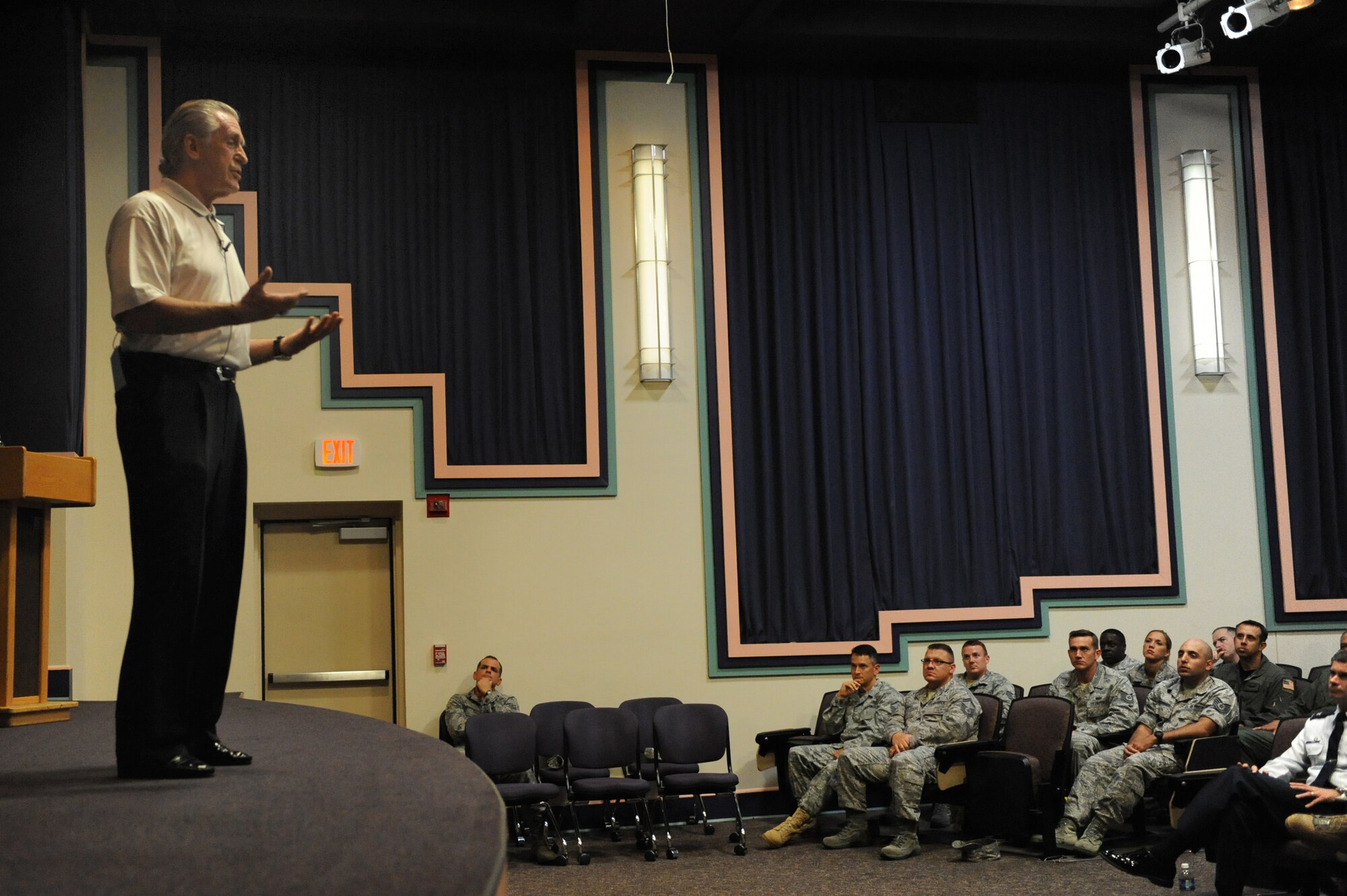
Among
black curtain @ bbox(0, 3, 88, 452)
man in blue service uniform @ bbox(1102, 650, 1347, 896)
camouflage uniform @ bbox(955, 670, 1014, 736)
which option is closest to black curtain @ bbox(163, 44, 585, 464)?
black curtain @ bbox(0, 3, 88, 452)

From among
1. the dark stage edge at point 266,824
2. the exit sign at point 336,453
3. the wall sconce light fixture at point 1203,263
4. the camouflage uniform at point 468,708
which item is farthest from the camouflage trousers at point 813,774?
the dark stage edge at point 266,824

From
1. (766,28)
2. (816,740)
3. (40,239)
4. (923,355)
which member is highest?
(766,28)

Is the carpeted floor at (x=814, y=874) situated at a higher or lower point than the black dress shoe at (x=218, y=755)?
lower

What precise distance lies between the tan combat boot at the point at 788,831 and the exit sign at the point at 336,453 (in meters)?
3.05

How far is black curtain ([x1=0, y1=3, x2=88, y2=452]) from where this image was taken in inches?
224

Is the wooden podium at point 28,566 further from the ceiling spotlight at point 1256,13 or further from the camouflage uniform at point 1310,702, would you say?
the ceiling spotlight at point 1256,13

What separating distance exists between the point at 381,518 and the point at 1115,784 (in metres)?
4.24

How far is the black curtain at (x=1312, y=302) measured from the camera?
312 inches

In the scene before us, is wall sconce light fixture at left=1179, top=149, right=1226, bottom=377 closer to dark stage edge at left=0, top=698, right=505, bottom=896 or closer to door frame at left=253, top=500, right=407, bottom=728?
door frame at left=253, top=500, right=407, bottom=728

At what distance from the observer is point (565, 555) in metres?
7.27

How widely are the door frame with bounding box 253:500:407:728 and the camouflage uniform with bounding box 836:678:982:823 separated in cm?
253

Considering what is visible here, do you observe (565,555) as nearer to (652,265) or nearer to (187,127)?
(652,265)

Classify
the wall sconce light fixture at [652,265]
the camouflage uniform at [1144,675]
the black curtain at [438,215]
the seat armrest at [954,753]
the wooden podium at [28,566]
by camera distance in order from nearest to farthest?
the wooden podium at [28,566], the seat armrest at [954,753], the camouflage uniform at [1144,675], the black curtain at [438,215], the wall sconce light fixture at [652,265]

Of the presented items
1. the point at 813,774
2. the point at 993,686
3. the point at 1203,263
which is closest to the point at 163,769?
the point at 813,774
